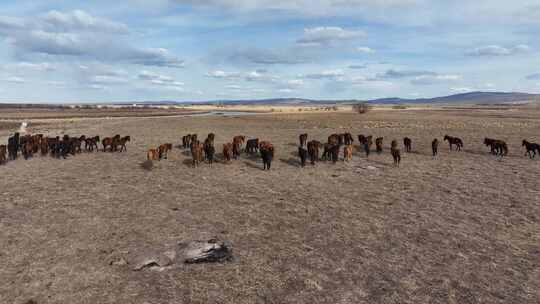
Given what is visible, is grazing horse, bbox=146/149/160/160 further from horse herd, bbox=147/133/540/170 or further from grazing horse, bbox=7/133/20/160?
grazing horse, bbox=7/133/20/160

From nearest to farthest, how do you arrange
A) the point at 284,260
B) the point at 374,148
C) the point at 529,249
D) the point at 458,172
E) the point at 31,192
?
the point at 284,260 < the point at 529,249 < the point at 31,192 < the point at 458,172 < the point at 374,148

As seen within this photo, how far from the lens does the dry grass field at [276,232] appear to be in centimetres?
762

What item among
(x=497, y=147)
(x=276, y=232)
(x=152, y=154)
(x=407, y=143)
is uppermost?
(x=407, y=143)

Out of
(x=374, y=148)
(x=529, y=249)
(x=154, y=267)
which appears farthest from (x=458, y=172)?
(x=154, y=267)

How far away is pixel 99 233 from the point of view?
10.2 meters

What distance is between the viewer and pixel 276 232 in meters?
10.5

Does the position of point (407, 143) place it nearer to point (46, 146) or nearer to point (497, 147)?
point (497, 147)

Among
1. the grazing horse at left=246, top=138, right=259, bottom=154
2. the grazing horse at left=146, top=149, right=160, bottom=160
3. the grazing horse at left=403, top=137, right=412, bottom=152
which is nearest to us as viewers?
the grazing horse at left=146, top=149, right=160, bottom=160

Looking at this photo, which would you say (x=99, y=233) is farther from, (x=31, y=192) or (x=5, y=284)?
(x=31, y=192)

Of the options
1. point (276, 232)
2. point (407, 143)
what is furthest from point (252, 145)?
point (276, 232)

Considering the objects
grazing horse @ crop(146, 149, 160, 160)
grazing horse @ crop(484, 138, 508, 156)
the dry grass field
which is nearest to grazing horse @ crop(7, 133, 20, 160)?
the dry grass field

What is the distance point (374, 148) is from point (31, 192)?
63.9 ft

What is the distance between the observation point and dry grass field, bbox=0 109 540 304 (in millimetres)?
7617

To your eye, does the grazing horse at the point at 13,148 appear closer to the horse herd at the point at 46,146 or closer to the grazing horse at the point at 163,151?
the horse herd at the point at 46,146
